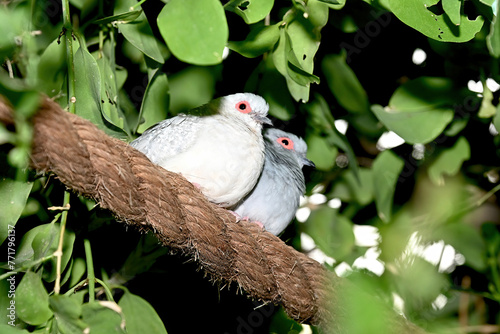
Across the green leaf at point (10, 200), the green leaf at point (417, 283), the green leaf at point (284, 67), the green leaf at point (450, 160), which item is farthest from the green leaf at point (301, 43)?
the green leaf at point (450, 160)

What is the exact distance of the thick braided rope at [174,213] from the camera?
0.71 metres

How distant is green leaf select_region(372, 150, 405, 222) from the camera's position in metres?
1.54

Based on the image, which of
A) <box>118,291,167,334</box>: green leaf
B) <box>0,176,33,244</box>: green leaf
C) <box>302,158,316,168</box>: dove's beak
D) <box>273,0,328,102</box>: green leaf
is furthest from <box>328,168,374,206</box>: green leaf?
<box>0,176,33,244</box>: green leaf

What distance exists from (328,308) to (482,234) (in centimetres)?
65

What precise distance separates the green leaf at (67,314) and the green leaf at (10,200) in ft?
0.54

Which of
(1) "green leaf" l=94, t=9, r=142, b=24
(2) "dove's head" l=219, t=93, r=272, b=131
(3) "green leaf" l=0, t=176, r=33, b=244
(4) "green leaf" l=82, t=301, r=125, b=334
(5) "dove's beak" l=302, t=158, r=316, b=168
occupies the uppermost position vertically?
(1) "green leaf" l=94, t=9, r=142, b=24

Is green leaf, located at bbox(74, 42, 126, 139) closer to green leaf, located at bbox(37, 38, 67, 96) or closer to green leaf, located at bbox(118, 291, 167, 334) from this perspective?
green leaf, located at bbox(37, 38, 67, 96)

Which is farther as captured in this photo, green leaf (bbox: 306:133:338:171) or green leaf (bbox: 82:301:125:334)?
green leaf (bbox: 306:133:338:171)

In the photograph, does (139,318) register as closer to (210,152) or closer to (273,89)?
(210,152)

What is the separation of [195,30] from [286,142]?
1.02 m

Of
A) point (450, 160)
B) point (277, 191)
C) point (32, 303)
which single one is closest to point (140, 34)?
point (32, 303)

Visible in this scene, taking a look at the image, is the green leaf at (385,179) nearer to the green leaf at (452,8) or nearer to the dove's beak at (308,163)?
the dove's beak at (308,163)

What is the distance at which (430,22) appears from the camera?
94cm

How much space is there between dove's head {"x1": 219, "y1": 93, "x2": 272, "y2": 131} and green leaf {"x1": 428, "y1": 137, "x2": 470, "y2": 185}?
1.68ft
